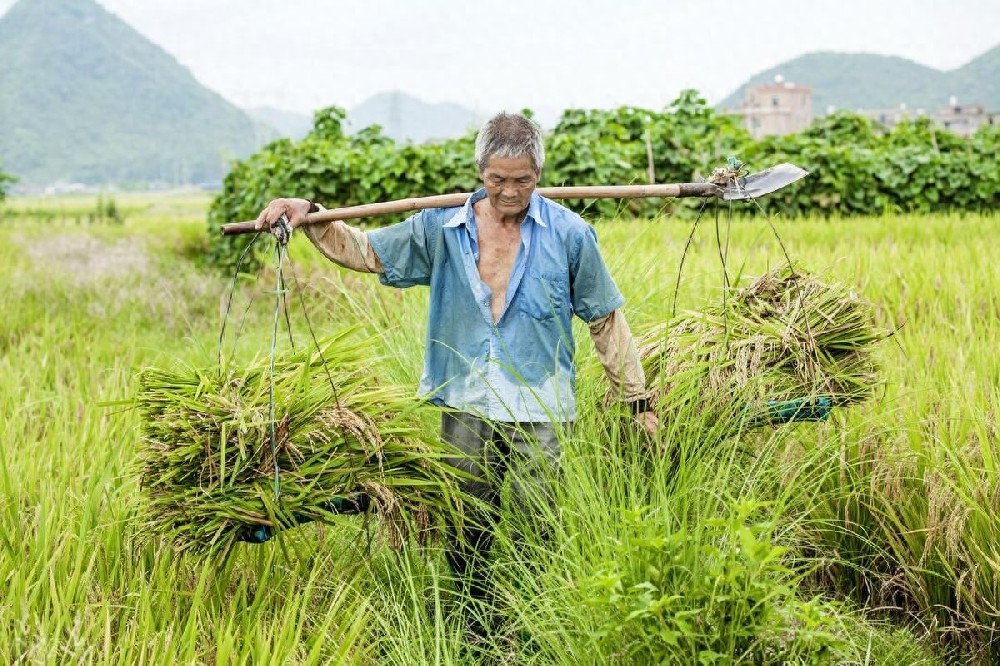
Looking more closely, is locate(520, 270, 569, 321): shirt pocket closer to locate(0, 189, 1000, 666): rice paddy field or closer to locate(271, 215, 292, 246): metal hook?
locate(0, 189, 1000, 666): rice paddy field

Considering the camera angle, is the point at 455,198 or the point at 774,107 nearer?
the point at 455,198

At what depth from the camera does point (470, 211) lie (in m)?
2.71

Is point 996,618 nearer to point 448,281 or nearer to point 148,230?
point 448,281

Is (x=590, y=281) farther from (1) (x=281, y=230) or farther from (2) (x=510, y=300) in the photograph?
(1) (x=281, y=230)

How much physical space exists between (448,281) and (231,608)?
39.5 inches

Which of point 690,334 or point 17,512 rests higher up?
point 690,334

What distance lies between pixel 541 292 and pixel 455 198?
337 millimetres

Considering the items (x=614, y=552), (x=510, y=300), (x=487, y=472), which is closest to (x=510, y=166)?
(x=510, y=300)

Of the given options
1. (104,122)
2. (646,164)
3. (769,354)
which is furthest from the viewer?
(104,122)

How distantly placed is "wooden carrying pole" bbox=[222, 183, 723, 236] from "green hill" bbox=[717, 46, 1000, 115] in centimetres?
13466

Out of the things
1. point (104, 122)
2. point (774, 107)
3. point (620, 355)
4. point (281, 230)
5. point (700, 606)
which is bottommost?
point (700, 606)

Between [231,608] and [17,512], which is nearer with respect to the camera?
[231,608]

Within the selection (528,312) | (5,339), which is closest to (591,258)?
(528,312)

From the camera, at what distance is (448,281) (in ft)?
9.18
